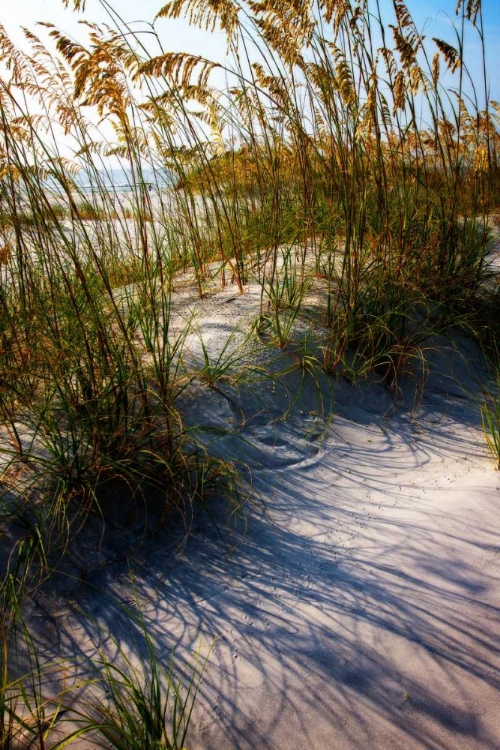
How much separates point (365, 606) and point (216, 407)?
3.43 ft

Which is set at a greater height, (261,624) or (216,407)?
(216,407)

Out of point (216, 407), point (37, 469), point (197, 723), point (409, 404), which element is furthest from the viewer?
point (409, 404)

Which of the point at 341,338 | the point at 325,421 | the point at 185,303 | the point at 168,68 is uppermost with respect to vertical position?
the point at 168,68

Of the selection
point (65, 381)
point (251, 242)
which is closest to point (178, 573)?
point (65, 381)

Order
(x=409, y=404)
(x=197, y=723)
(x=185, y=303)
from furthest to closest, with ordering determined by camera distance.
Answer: (x=185, y=303) < (x=409, y=404) < (x=197, y=723)

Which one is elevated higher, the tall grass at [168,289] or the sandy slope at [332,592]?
the tall grass at [168,289]

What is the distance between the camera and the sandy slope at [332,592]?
1.31 metres

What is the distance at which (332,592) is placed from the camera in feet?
5.39

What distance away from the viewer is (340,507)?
2027 mm

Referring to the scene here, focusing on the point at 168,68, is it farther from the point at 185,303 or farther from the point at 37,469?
the point at 37,469

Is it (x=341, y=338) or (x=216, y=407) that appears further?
(x=341, y=338)

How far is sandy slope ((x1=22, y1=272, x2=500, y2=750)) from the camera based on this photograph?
1314 millimetres

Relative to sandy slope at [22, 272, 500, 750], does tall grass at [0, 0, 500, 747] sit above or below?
above

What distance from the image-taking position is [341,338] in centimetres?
279
